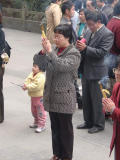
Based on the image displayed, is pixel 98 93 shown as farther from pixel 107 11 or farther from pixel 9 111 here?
pixel 107 11

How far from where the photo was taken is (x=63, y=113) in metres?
4.64

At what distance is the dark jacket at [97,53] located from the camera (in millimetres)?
5652

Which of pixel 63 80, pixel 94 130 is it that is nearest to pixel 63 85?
pixel 63 80

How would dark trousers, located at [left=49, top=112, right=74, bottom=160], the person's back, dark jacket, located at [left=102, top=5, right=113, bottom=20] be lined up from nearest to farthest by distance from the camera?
1. dark trousers, located at [left=49, top=112, right=74, bottom=160]
2. the person's back
3. dark jacket, located at [left=102, top=5, right=113, bottom=20]

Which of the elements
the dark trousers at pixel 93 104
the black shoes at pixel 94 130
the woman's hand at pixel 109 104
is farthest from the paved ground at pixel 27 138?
the woman's hand at pixel 109 104

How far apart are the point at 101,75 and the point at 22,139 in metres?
1.48

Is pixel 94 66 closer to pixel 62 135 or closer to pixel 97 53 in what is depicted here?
pixel 97 53

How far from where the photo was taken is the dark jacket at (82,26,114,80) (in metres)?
5.65

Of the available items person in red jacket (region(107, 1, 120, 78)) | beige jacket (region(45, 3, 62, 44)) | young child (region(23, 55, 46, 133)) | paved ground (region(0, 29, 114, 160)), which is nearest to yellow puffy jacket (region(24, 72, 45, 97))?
young child (region(23, 55, 46, 133))

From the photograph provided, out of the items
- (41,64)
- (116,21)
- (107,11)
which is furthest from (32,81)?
(107,11)

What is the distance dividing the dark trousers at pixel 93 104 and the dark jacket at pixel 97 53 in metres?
0.14

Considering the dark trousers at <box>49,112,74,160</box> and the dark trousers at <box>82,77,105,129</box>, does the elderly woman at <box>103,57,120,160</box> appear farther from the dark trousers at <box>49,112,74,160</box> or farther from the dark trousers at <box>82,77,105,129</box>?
the dark trousers at <box>82,77,105,129</box>

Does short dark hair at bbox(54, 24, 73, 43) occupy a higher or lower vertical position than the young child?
higher

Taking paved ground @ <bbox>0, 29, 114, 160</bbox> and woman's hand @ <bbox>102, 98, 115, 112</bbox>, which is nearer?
woman's hand @ <bbox>102, 98, 115, 112</bbox>
